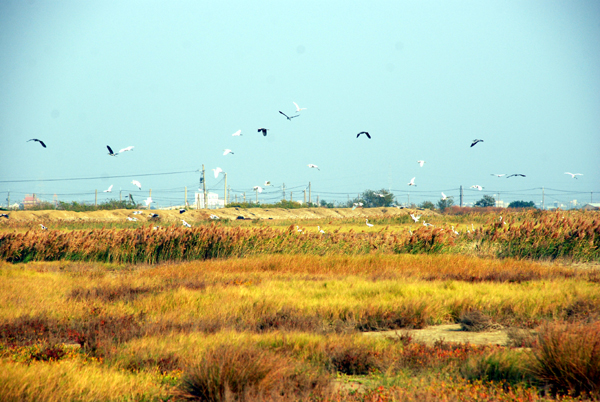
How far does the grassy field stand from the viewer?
4430 mm

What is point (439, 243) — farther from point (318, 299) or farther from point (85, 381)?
point (85, 381)

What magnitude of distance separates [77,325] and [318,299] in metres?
4.10

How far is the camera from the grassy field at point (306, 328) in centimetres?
443

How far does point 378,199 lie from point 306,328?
287 ft

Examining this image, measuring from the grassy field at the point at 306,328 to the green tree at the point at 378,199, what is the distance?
73917 mm

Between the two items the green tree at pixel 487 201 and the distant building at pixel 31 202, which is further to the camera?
the green tree at pixel 487 201

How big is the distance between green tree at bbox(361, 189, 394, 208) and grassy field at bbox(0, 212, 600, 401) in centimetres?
7392

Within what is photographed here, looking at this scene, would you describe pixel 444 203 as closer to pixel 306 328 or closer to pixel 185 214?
pixel 185 214

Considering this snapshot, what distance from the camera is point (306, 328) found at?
273 inches

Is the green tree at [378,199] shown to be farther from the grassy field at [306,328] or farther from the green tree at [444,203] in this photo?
the grassy field at [306,328]

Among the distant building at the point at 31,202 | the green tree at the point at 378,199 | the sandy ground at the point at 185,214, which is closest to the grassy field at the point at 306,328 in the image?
the sandy ground at the point at 185,214

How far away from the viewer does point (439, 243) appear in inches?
687

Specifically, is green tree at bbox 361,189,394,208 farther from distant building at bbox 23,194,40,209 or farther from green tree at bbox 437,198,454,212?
distant building at bbox 23,194,40,209

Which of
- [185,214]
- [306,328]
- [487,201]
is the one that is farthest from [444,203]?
[306,328]
